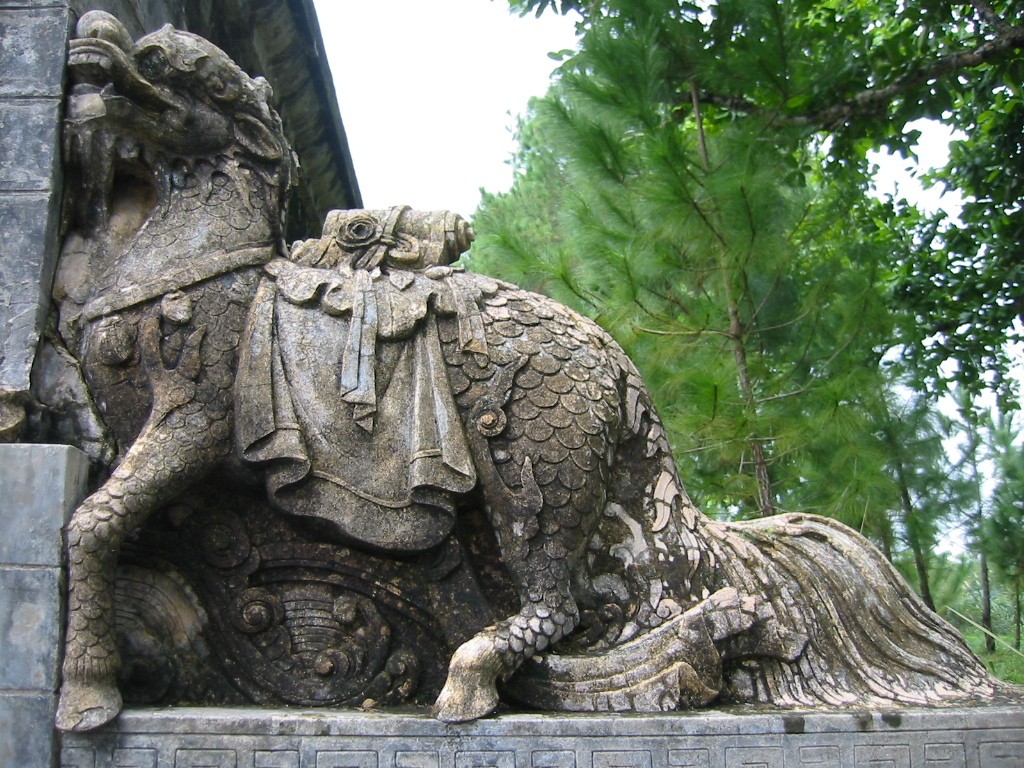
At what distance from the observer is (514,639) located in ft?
7.96

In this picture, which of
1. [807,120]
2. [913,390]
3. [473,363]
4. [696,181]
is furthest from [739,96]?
[473,363]

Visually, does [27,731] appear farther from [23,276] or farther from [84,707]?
[23,276]

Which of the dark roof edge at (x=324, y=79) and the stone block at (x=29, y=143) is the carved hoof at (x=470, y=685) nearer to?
the stone block at (x=29, y=143)

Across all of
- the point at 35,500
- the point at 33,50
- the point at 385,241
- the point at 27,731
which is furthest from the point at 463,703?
the point at 33,50

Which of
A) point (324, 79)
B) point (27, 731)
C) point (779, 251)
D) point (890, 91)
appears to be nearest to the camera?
point (27, 731)

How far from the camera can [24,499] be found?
90.5 inches

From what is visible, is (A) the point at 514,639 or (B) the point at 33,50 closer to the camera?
(A) the point at 514,639

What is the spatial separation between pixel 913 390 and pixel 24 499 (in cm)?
591

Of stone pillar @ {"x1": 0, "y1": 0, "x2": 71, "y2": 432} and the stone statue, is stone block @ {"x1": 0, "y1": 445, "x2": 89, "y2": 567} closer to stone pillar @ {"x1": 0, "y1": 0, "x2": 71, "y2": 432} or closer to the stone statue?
the stone statue

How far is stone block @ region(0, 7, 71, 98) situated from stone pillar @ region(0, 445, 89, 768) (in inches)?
38.0

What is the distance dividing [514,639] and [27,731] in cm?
107

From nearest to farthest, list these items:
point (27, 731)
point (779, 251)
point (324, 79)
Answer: point (27, 731)
point (324, 79)
point (779, 251)

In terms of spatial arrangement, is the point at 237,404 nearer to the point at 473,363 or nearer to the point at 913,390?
the point at 473,363

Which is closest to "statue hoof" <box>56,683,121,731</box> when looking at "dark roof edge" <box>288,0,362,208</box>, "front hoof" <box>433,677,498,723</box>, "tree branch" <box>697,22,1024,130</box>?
"front hoof" <box>433,677,498,723</box>
